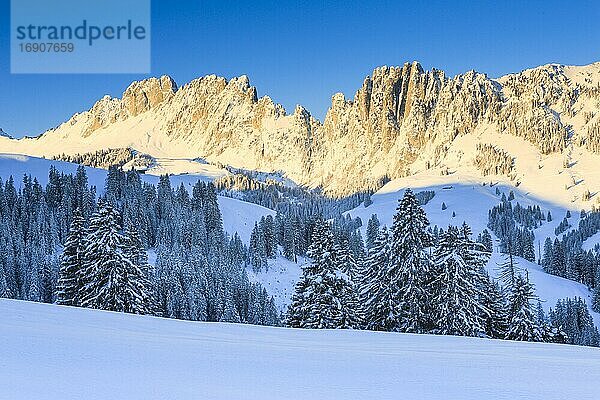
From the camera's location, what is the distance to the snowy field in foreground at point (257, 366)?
7.03 metres

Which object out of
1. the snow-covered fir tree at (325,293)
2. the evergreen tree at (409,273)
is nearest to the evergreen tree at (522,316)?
the evergreen tree at (409,273)

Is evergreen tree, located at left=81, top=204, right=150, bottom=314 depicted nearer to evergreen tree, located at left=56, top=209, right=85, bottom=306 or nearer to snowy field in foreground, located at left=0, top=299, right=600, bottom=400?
evergreen tree, located at left=56, top=209, right=85, bottom=306

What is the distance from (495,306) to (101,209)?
2505 cm

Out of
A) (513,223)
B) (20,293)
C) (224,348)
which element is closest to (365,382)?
(224,348)

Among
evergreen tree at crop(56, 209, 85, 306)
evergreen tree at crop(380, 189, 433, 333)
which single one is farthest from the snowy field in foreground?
evergreen tree at crop(56, 209, 85, 306)

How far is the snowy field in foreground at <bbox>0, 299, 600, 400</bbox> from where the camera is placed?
7.03 meters

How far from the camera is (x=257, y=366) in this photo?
8.95 metres

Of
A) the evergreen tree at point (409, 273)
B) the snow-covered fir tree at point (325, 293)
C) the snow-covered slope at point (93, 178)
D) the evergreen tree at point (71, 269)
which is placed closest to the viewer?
the evergreen tree at point (409, 273)

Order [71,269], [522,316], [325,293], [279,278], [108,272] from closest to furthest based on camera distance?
[522,316], [325,293], [108,272], [71,269], [279,278]

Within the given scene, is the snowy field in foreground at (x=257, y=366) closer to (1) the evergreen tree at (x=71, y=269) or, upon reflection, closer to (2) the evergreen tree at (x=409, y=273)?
(2) the evergreen tree at (x=409, y=273)

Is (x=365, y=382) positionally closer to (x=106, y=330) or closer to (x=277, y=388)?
(x=277, y=388)

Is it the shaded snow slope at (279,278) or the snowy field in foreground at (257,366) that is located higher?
the snowy field in foreground at (257,366)

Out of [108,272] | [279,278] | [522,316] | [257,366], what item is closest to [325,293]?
[522,316]

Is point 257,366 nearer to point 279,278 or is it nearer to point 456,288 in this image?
point 456,288
